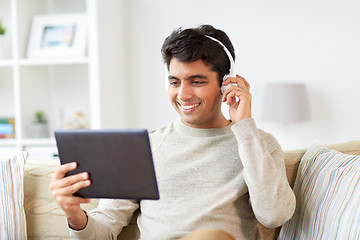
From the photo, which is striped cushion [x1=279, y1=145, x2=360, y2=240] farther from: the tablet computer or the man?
the tablet computer

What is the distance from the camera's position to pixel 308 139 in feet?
11.9

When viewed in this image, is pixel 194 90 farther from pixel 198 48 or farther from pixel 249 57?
pixel 249 57

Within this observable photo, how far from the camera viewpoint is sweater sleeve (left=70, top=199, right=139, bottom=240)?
1.55 metres

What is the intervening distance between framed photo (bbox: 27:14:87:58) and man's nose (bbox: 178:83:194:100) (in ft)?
6.37

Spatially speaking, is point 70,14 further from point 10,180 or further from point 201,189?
point 201,189

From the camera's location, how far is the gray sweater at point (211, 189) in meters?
1.49

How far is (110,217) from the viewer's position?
5.41 feet

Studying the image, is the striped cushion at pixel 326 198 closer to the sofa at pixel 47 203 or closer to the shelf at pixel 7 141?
the sofa at pixel 47 203

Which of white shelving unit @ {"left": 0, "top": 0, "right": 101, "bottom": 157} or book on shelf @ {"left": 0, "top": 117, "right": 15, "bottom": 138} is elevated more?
white shelving unit @ {"left": 0, "top": 0, "right": 101, "bottom": 157}

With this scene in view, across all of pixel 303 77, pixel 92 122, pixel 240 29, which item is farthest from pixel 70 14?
pixel 303 77

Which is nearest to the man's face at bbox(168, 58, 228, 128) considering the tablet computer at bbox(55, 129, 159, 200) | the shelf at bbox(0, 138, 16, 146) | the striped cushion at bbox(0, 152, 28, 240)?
the tablet computer at bbox(55, 129, 159, 200)


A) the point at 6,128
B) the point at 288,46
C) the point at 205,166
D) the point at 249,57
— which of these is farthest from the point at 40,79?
the point at 205,166

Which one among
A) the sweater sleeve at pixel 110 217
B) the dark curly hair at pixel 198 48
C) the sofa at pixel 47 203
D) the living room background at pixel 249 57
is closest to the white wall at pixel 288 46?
the living room background at pixel 249 57

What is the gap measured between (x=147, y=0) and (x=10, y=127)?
1.31m
